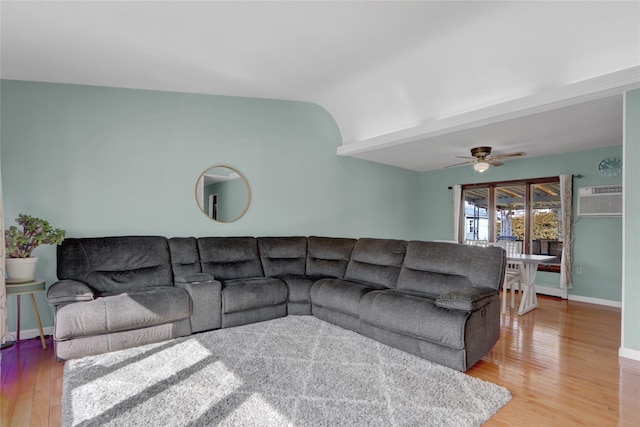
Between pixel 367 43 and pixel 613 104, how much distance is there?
2.49m

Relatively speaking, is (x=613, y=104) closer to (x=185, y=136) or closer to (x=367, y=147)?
(x=367, y=147)

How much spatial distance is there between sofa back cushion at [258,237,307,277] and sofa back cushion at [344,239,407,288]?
67cm

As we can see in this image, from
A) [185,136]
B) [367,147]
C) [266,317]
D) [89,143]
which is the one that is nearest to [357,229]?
[367,147]

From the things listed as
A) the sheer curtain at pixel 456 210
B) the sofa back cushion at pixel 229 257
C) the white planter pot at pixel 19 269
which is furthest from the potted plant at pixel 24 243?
the sheer curtain at pixel 456 210

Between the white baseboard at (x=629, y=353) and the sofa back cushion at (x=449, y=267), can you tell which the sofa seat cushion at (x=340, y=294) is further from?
the white baseboard at (x=629, y=353)

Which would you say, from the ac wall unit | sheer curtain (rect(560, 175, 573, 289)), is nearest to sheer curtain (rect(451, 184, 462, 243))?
sheer curtain (rect(560, 175, 573, 289))

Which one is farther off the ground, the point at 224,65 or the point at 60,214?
the point at 224,65

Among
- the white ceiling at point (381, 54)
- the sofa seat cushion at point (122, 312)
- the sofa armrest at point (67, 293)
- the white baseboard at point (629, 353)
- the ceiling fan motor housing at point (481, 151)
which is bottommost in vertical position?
the white baseboard at point (629, 353)

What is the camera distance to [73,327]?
2.50 metres

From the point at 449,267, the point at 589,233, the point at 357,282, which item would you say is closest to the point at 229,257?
the point at 357,282

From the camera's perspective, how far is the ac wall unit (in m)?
4.73

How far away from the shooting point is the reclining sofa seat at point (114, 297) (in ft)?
8.32

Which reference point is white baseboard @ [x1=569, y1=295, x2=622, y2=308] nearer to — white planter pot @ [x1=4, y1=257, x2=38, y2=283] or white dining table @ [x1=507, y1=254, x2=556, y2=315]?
white dining table @ [x1=507, y1=254, x2=556, y2=315]

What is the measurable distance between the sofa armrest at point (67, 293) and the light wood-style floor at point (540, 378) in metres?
0.50
